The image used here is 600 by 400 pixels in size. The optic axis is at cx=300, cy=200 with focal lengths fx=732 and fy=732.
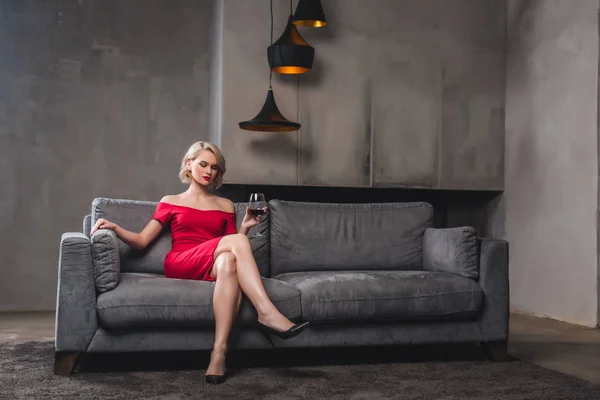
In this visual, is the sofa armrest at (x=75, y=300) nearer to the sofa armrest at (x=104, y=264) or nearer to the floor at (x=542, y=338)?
the sofa armrest at (x=104, y=264)

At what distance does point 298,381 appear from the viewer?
9.95 ft

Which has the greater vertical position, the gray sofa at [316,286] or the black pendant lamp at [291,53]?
the black pendant lamp at [291,53]

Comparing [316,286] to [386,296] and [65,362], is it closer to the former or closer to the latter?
[386,296]

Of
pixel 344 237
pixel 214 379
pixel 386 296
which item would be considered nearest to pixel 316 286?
pixel 386 296

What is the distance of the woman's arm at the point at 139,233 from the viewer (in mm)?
3421

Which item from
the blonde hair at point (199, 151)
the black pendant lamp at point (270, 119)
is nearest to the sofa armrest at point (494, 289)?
the blonde hair at point (199, 151)

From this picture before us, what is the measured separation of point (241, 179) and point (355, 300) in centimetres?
221

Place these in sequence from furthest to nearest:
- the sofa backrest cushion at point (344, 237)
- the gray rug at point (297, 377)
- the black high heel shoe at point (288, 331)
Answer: the sofa backrest cushion at point (344, 237) < the black high heel shoe at point (288, 331) < the gray rug at point (297, 377)

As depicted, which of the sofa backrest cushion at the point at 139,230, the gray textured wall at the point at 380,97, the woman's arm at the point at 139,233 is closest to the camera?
the woman's arm at the point at 139,233

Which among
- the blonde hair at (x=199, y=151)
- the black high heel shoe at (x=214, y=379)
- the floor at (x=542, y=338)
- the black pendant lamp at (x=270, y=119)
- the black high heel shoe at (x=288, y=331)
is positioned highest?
the black pendant lamp at (x=270, y=119)

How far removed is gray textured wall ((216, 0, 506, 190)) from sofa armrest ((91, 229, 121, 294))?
86.7 inches

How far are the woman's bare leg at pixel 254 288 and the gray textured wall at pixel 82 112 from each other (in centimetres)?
272

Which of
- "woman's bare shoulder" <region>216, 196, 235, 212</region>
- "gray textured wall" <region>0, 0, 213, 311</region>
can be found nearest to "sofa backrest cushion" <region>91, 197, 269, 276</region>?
"woman's bare shoulder" <region>216, 196, 235, 212</region>

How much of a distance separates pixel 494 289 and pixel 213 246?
1.38 m
